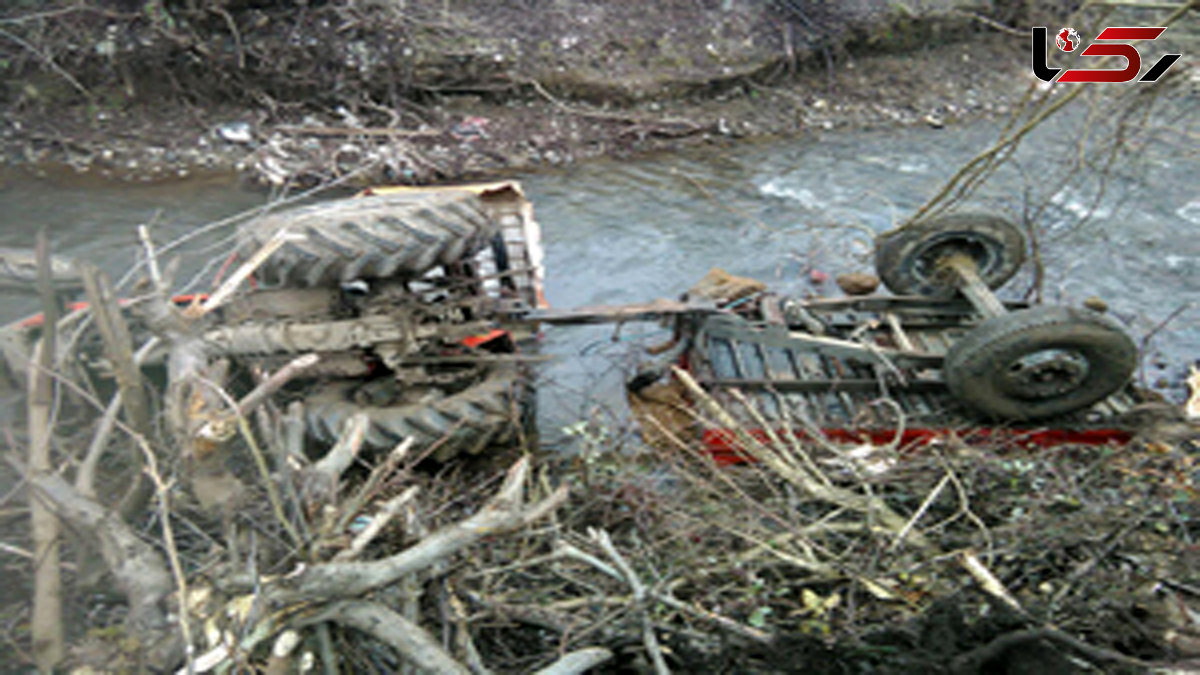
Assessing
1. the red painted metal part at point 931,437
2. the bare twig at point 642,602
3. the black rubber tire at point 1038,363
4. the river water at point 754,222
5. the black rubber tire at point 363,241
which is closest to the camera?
the bare twig at point 642,602

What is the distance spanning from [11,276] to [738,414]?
3603 millimetres

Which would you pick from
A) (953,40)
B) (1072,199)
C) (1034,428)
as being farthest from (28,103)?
(953,40)

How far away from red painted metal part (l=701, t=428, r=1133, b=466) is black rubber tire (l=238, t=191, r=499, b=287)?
5.97 feet

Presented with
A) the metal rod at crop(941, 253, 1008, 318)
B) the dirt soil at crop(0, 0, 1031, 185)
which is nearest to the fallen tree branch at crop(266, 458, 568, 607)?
the metal rod at crop(941, 253, 1008, 318)

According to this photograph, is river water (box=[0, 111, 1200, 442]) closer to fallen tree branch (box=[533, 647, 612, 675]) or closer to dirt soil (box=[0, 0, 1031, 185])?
dirt soil (box=[0, 0, 1031, 185])

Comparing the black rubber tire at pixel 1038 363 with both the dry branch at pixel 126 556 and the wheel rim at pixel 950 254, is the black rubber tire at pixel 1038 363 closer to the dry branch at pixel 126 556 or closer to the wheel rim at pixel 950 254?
the wheel rim at pixel 950 254

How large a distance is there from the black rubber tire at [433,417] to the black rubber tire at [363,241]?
0.75 m

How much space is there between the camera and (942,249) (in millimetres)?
5375

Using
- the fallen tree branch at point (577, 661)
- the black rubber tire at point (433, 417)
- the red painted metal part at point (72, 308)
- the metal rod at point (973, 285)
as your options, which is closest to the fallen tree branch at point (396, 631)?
the fallen tree branch at point (577, 661)

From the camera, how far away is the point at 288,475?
237 cm

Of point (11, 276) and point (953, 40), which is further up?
point (953, 40)

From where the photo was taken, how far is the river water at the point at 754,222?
6699 millimetres

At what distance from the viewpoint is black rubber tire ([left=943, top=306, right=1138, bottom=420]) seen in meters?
3.93

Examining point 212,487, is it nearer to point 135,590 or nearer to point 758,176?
point 135,590
